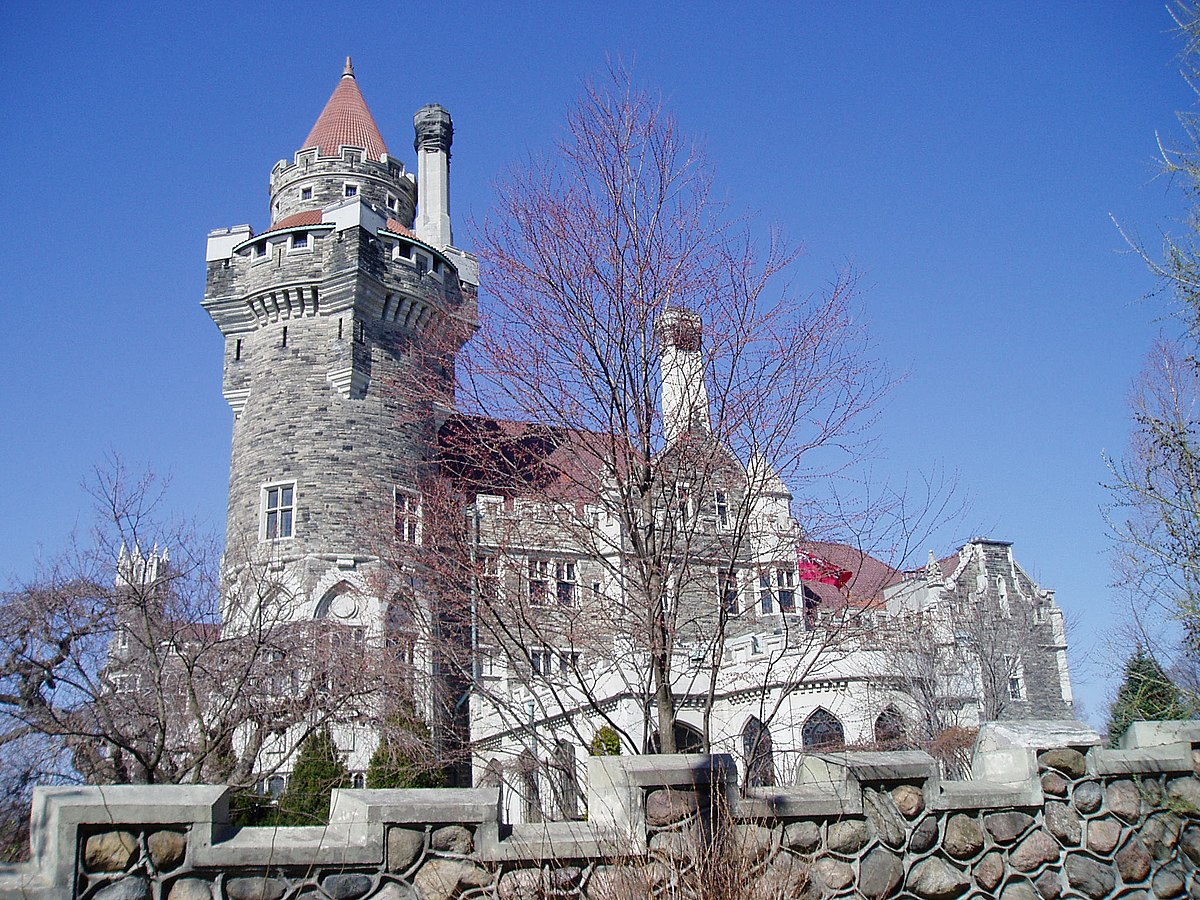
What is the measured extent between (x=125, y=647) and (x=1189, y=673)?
59.7 feet

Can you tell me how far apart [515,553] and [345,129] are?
30865 millimetres

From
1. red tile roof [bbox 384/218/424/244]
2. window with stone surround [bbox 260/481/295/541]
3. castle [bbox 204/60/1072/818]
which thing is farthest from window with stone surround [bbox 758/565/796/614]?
red tile roof [bbox 384/218/424/244]

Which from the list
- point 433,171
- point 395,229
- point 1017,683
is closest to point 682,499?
point 395,229

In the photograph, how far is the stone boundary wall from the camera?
4.12 metres

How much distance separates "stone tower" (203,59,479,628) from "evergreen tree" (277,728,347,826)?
6.58 metres

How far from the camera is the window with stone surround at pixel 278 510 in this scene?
2761 centimetres

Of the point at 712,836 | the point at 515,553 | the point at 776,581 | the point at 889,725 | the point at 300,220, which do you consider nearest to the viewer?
the point at 712,836

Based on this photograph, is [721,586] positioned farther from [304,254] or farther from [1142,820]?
[304,254]

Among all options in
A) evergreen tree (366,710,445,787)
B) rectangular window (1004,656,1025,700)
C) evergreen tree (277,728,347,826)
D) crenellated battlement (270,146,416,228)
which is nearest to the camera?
evergreen tree (366,710,445,787)

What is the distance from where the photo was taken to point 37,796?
157 inches

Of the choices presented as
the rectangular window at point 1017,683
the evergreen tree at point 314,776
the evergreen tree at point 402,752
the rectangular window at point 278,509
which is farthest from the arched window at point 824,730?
the rectangular window at point 278,509

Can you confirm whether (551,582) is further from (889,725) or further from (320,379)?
(320,379)

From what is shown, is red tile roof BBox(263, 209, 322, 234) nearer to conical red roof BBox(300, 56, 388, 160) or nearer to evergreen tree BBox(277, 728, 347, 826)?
conical red roof BBox(300, 56, 388, 160)

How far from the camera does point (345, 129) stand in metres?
35.3
